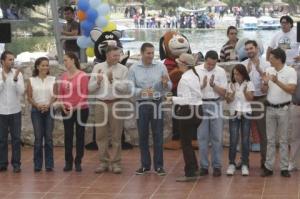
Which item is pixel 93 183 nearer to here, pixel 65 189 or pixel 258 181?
pixel 65 189

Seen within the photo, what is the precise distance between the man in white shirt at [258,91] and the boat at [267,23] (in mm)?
9683

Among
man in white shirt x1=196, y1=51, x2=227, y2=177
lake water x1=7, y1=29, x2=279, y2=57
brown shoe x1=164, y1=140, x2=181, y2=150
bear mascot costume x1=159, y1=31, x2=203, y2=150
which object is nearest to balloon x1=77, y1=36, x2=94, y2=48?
bear mascot costume x1=159, y1=31, x2=203, y2=150

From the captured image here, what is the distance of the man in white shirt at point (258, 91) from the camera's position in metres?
8.33

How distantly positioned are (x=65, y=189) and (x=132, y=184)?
715 millimetres

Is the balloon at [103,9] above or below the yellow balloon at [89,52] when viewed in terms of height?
above

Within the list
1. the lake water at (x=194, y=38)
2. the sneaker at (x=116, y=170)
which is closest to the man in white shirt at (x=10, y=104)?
the sneaker at (x=116, y=170)

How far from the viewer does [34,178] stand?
27.3 feet

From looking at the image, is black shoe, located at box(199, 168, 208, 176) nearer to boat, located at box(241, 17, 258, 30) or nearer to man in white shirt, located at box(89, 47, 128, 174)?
man in white shirt, located at box(89, 47, 128, 174)

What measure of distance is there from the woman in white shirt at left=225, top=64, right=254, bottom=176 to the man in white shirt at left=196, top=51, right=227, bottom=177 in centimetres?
12

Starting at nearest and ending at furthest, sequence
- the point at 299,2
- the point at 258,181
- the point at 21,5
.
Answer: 1. the point at 258,181
2. the point at 299,2
3. the point at 21,5

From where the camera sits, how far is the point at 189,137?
7965mm

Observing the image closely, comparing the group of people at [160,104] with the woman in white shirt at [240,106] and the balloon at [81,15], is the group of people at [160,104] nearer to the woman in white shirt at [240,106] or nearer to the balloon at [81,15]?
the woman in white shirt at [240,106]

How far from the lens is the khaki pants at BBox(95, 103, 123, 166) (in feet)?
27.5

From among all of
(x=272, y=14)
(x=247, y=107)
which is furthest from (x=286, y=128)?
(x=272, y=14)
